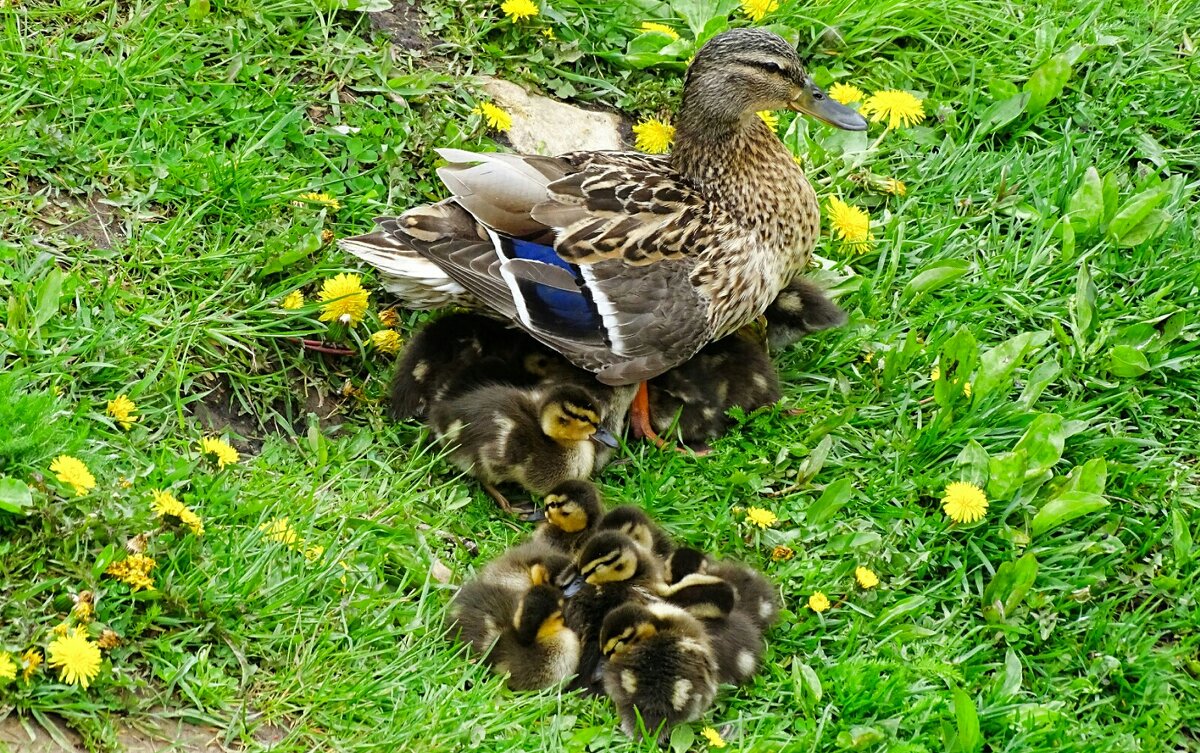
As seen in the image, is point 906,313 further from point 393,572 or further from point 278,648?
point 278,648

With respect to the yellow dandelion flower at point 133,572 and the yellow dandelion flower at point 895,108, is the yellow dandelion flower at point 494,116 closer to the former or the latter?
the yellow dandelion flower at point 895,108

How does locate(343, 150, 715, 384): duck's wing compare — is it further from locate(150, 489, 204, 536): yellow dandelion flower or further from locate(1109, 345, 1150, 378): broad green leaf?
locate(1109, 345, 1150, 378): broad green leaf

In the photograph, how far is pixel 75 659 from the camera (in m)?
2.85

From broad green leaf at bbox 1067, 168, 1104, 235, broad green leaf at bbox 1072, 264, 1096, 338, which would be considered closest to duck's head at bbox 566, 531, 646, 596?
broad green leaf at bbox 1072, 264, 1096, 338

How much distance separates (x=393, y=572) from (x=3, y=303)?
4.27ft

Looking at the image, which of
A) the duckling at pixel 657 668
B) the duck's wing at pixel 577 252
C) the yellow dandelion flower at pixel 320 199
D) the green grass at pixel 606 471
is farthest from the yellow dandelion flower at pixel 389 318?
the duckling at pixel 657 668

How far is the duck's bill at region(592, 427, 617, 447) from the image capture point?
3.97m

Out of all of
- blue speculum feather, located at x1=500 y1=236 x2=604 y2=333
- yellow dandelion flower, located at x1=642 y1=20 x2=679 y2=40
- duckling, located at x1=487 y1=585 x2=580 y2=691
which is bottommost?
duckling, located at x1=487 y1=585 x2=580 y2=691

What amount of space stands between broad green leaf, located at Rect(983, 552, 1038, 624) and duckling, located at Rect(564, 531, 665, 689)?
91 cm

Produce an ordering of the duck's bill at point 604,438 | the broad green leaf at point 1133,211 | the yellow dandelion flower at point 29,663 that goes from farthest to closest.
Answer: the broad green leaf at point 1133,211, the duck's bill at point 604,438, the yellow dandelion flower at point 29,663

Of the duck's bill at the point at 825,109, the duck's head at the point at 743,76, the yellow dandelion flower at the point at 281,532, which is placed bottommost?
the yellow dandelion flower at the point at 281,532

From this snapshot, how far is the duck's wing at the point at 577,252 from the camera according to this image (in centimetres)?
403

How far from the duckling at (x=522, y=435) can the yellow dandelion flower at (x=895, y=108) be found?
1.81m

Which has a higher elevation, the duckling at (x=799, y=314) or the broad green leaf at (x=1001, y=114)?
the broad green leaf at (x=1001, y=114)
